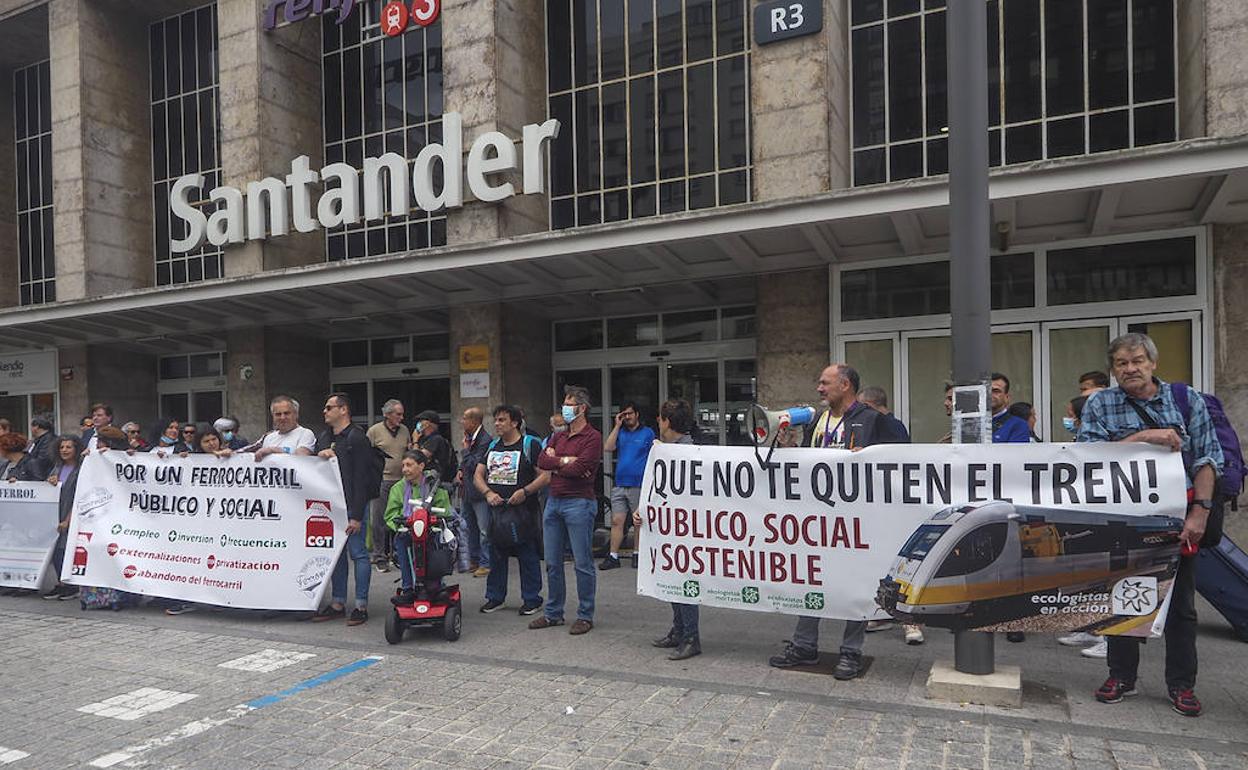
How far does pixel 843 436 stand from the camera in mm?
5395

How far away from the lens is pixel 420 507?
6.47 metres

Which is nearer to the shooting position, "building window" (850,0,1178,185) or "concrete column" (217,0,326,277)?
"building window" (850,0,1178,185)

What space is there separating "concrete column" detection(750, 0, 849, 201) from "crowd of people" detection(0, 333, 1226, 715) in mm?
3372

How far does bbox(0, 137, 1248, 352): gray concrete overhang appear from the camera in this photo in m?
7.24

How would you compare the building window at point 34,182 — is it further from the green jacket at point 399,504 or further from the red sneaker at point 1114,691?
the red sneaker at point 1114,691

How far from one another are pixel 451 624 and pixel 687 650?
1821 mm

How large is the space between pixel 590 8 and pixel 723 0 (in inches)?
89.5

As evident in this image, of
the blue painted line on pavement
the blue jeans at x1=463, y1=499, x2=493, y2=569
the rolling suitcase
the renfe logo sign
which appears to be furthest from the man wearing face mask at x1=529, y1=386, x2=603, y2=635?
the renfe logo sign

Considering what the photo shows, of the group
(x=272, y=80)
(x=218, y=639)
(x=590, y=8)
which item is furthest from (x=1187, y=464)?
(x=272, y=80)

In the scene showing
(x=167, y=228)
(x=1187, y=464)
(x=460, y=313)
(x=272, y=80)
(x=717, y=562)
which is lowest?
(x=717, y=562)

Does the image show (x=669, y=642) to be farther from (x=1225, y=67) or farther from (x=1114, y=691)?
(x=1225, y=67)

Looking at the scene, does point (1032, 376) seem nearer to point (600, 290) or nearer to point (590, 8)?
point (600, 290)

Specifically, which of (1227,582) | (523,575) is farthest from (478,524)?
(1227,582)

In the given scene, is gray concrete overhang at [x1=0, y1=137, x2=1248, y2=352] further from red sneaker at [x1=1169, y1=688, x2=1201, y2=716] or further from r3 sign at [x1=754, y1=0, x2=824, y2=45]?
red sneaker at [x1=1169, y1=688, x2=1201, y2=716]
